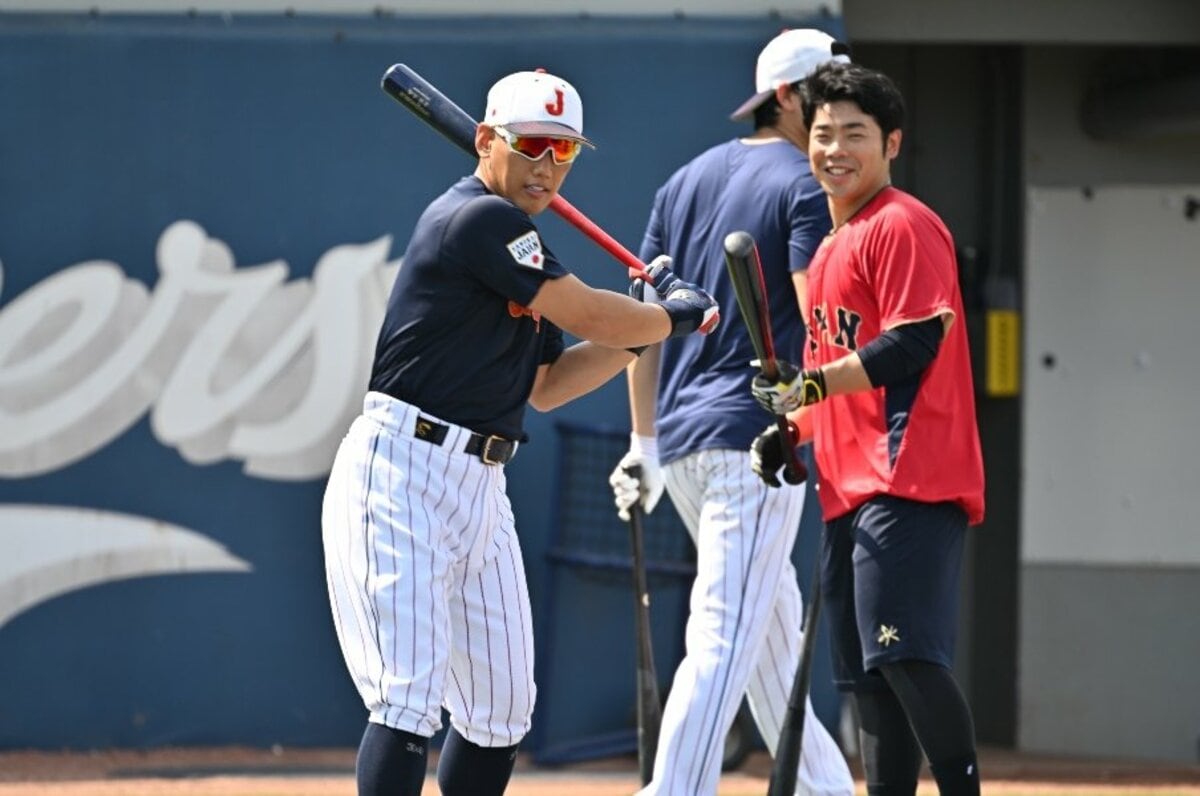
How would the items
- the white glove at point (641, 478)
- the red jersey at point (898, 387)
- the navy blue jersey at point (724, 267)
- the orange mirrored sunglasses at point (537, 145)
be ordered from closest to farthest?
the orange mirrored sunglasses at point (537, 145) → the red jersey at point (898, 387) → the navy blue jersey at point (724, 267) → the white glove at point (641, 478)

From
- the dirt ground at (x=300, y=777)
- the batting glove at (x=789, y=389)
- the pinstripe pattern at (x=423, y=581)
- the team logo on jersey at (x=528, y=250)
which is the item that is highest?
the team logo on jersey at (x=528, y=250)

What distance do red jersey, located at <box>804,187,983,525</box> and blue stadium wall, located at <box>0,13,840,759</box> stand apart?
2.26 m

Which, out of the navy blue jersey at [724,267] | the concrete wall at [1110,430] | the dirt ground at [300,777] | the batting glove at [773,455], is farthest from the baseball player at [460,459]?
the concrete wall at [1110,430]

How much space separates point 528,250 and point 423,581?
2.16 feet

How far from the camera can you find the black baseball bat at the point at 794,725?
4875 millimetres

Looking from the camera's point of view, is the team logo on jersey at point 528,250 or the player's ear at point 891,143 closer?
the team logo on jersey at point 528,250

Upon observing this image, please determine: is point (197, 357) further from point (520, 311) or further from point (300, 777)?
point (520, 311)

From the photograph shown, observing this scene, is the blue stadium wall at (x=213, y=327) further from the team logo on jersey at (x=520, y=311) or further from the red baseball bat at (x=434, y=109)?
the team logo on jersey at (x=520, y=311)

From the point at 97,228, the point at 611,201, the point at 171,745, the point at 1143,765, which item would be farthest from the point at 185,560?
the point at 1143,765

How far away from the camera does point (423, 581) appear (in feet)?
13.0

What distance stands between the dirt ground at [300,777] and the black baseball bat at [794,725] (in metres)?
1.03

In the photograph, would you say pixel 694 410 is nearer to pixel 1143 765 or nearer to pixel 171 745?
pixel 171 745

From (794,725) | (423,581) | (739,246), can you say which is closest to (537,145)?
(739,246)

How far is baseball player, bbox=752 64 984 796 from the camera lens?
4125mm
